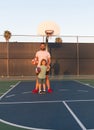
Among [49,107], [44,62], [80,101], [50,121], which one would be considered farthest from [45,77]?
Answer: [50,121]

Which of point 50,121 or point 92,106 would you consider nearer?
point 50,121

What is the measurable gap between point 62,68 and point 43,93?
13702 millimetres

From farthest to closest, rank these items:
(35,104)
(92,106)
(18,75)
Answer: (18,75)
(35,104)
(92,106)

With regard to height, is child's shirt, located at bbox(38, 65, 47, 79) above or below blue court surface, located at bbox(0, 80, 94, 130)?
above

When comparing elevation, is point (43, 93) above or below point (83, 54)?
below

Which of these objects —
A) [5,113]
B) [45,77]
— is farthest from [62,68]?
[5,113]

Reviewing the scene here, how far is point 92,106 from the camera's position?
30.8 feet

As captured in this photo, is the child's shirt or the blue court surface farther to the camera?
the child's shirt

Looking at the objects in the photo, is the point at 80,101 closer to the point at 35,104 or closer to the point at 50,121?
the point at 35,104

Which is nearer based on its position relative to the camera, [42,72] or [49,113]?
[49,113]

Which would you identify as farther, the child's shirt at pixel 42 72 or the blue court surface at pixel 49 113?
the child's shirt at pixel 42 72

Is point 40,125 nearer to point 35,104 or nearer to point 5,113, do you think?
point 5,113

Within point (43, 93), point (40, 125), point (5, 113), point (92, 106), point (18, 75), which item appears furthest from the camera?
point (18, 75)

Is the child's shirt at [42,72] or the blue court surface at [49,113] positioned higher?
the child's shirt at [42,72]
